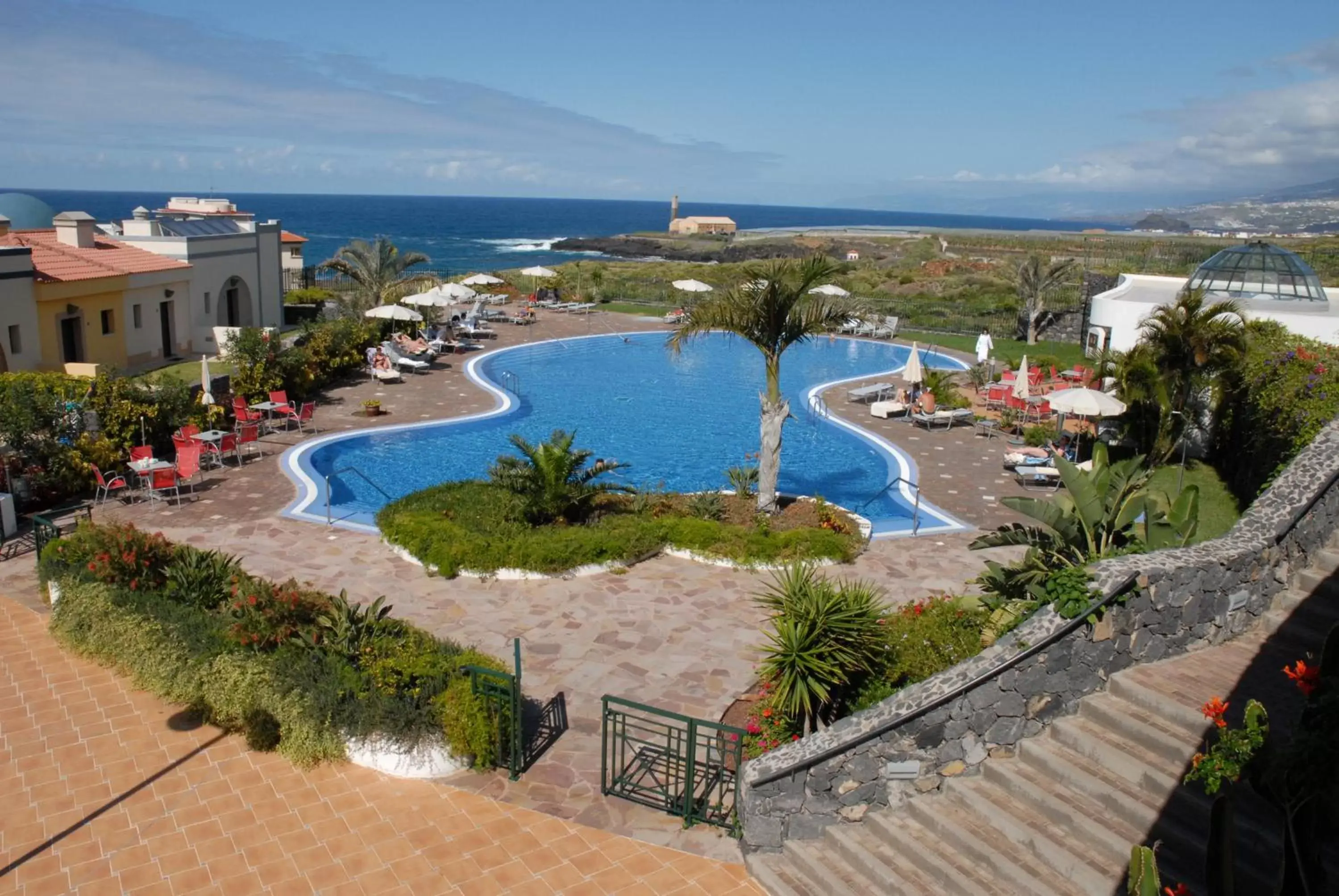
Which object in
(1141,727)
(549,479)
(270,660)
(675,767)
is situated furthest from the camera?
(549,479)

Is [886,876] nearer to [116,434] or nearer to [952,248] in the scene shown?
[116,434]

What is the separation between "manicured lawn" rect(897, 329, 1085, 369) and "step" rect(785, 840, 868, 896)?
75.3ft

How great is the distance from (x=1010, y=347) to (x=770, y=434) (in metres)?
21.7

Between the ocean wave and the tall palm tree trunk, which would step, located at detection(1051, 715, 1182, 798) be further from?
the ocean wave

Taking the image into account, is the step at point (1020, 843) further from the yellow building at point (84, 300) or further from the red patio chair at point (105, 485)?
the yellow building at point (84, 300)

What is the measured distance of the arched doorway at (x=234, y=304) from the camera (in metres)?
29.2

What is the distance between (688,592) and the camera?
460 inches

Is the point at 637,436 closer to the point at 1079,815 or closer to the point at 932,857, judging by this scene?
the point at 932,857

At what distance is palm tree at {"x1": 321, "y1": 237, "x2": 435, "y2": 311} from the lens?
28609 mm

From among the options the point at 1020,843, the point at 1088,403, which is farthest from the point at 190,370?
the point at 1020,843

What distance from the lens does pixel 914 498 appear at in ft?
53.7

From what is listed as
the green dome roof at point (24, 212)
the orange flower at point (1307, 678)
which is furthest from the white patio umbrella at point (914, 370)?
the green dome roof at point (24, 212)

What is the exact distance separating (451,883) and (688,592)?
5554 millimetres

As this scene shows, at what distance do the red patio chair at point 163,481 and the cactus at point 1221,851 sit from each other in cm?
1440
